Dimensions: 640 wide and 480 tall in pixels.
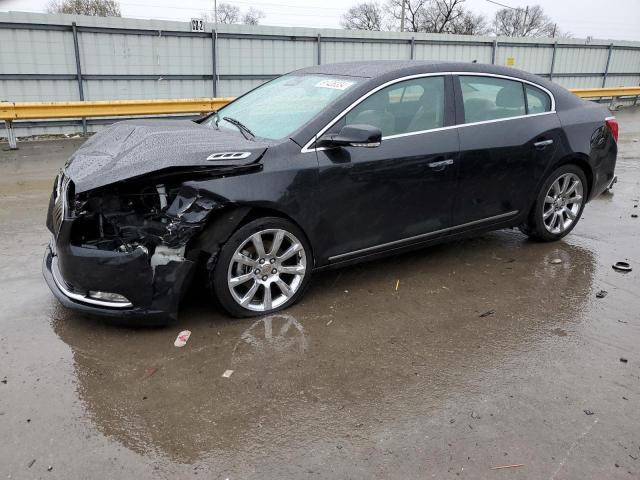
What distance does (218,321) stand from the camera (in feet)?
12.3

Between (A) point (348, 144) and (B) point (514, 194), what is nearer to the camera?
(A) point (348, 144)

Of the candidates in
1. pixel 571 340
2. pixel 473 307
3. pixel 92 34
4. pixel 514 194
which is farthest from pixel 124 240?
pixel 92 34

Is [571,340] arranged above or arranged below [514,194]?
below

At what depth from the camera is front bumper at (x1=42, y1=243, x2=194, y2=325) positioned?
328cm

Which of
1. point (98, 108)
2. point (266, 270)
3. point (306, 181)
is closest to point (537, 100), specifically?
point (306, 181)

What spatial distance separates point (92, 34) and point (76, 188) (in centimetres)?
1033

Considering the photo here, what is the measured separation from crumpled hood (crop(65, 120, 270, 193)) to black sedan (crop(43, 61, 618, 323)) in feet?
0.05

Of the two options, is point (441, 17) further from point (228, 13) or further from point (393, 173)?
point (393, 173)

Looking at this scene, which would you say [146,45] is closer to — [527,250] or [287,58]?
[287,58]

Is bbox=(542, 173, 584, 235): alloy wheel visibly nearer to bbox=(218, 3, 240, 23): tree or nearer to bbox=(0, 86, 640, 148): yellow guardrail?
bbox=(0, 86, 640, 148): yellow guardrail

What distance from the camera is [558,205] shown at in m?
5.25

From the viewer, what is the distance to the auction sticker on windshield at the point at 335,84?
162 inches

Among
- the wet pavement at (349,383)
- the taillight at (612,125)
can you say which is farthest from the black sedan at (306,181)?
the wet pavement at (349,383)

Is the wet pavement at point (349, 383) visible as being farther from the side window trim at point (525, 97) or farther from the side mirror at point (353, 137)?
the side window trim at point (525, 97)
